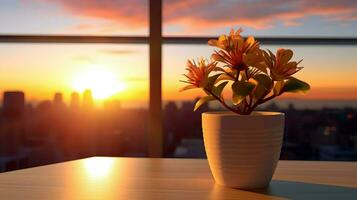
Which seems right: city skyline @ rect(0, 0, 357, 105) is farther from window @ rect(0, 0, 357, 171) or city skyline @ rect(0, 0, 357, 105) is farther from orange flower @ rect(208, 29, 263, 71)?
orange flower @ rect(208, 29, 263, 71)

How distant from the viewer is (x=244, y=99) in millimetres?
962

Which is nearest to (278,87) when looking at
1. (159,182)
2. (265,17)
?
(159,182)

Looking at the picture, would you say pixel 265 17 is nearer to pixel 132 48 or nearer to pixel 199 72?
pixel 132 48

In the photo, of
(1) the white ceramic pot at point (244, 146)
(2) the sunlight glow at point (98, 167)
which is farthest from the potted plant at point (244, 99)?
(2) the sunlight glow at point (98, 167)

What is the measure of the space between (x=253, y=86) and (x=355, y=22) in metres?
2.06

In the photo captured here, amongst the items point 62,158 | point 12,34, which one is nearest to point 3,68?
point 12,34

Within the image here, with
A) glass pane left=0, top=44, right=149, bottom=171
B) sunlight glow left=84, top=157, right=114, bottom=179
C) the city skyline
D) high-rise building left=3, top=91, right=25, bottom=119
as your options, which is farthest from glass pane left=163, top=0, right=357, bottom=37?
sunlight glow left=84, top=157, right=114, bottom=179

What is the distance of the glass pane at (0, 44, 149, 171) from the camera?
2637 millimetres

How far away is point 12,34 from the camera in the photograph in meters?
2.48

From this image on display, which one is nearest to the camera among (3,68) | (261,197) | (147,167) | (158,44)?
(261,197)

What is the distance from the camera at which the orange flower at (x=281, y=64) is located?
92 cm

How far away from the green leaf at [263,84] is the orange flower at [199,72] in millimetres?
96

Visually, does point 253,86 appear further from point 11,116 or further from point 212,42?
point 11,116

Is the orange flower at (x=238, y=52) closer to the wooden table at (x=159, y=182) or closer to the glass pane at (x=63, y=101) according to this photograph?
the wooden table at (x=159, y=182)
